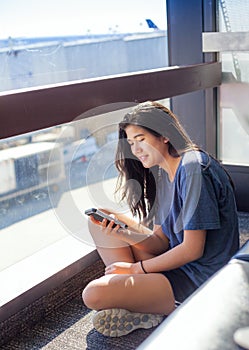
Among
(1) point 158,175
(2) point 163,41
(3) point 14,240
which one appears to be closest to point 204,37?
(2) point 163,41

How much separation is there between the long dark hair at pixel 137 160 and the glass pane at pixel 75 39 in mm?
532

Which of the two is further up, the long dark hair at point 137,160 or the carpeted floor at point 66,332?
the long dark hair at point 137,160

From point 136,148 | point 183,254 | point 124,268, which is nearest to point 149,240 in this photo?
point 124,268

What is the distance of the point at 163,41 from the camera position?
3.19 m

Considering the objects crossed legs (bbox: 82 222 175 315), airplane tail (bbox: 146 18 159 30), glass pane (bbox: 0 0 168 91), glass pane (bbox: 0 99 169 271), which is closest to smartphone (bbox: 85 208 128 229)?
glass pane (bbox: 0 99 169 271)

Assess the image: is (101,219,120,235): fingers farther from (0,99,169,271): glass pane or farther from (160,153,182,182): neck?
(160,153,182,182): neck

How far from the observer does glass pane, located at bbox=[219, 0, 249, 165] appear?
3133 mm

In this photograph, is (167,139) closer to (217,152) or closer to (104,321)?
(104,321)

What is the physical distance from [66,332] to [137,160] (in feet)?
2.47

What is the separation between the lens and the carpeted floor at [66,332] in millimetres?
1993

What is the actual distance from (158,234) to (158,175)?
0.81ft

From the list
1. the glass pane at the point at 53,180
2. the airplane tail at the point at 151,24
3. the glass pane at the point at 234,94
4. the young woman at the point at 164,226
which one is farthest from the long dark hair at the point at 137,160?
the glass pane at the point at 234,94

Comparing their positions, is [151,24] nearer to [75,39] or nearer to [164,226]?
[75,39]

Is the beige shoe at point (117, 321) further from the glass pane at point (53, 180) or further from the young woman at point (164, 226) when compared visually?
the glass pane at point (53, 180)
